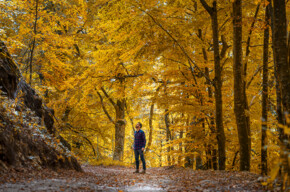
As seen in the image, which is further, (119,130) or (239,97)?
(119,130)

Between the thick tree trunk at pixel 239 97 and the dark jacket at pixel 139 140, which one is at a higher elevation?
the thick tree trunk at pixel 239 97

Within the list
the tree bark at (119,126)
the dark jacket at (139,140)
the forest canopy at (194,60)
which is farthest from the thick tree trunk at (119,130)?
the dark jacket at (139,140)

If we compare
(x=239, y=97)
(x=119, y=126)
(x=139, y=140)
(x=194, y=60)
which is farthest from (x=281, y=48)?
(x=119, y=126)

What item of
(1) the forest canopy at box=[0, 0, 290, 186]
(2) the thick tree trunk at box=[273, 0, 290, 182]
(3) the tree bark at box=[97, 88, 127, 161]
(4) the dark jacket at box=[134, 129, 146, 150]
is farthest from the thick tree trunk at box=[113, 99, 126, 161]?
(2) the thick tree trunk at box=[273, 0, 290, 182]

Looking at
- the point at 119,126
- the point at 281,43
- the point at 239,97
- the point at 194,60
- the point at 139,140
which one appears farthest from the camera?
the point at 119,126

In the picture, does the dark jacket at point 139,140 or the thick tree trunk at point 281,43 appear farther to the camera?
→ the dark jacket at point 139,140

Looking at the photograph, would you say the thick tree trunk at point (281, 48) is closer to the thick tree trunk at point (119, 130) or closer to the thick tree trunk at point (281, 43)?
the thick tree trunk at point (281, 43)

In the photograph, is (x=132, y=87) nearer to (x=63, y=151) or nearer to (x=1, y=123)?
(x=63, y=151)

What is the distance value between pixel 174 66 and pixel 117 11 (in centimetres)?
358

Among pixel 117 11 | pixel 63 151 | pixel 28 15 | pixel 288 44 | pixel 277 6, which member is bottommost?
pixel 63 151

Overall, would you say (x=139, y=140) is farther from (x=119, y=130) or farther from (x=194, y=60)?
(x=119, y=130)

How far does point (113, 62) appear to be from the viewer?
1048 centimetres

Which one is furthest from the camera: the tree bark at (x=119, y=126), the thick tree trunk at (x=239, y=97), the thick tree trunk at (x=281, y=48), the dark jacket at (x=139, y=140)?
the tree bark at (x=119, y=126)

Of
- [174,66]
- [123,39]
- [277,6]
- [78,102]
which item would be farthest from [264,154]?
[78,102]
